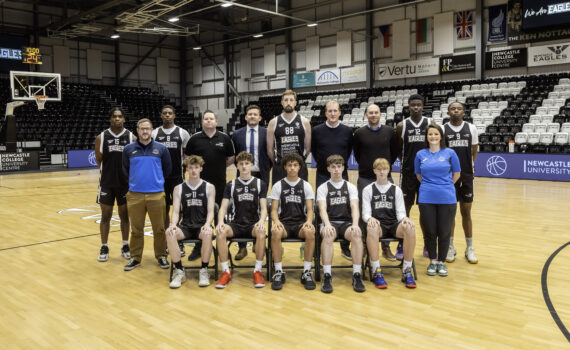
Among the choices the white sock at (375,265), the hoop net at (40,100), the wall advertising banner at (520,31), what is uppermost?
the wall advertising banner at (520,31)

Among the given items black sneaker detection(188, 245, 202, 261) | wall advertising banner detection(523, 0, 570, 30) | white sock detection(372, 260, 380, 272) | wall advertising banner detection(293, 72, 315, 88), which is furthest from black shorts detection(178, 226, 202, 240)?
wall advertising banner detection(293, 72, 315, 88)

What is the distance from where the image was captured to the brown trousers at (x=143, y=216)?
470cm

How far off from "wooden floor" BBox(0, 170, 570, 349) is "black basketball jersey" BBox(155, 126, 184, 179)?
3.46ft

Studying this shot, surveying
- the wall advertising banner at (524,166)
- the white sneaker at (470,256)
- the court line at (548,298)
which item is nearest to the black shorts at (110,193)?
the white sneaker at (470,256)

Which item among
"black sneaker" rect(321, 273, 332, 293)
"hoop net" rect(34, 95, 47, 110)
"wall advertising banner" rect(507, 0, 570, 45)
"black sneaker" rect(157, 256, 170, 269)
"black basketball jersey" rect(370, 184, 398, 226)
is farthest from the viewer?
"hoop net" rect(34, 95, 47, 110)

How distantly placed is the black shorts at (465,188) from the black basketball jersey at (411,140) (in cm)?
50

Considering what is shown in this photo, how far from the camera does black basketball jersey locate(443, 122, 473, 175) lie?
15.8ft

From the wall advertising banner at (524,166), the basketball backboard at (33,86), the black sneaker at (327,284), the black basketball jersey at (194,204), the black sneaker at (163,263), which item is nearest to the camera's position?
the black sneaker at (327,284)

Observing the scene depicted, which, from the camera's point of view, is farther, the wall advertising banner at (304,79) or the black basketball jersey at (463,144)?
the wall advertising banner at (304,79)

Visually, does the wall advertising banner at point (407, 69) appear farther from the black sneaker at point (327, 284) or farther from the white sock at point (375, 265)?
the black sneaker at point (327, 284)

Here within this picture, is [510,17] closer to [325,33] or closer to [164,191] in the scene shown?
[325,33]

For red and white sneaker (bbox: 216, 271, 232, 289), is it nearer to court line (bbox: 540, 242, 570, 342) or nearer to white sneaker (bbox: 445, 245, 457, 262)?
white sneaker (bbox: 445, 245, 457, 262)

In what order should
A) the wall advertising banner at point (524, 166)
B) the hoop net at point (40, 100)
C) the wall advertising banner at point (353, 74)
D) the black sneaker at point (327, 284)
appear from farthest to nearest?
the wall advertising banner at point (353, 74) → the hoop net at point (40, 100) → the wall advertising banner at point (524, 166) → the black sneaker at point (327, 284)

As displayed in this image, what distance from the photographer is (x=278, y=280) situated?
4.10 m
